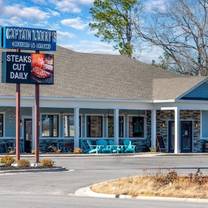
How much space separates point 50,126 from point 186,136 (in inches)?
379

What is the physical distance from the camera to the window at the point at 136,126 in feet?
158

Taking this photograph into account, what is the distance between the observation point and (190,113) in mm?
48125

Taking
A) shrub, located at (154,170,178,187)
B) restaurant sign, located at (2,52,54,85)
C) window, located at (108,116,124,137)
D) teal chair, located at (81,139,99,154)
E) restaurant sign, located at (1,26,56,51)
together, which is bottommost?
shrub, located at (154,170,178,187)

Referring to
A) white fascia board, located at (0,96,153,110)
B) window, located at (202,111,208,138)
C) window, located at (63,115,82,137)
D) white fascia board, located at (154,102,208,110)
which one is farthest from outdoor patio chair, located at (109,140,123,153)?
window, located at (202,111,208,138)

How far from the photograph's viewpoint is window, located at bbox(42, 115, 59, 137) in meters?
45.0

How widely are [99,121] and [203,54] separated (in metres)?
21.5

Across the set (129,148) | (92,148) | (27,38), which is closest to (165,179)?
(27,38)

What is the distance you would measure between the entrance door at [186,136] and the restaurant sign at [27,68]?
57.0ft

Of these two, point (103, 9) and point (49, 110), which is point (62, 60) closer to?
point (49, 110)

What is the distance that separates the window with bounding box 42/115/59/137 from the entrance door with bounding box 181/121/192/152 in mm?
8848

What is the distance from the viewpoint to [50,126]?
45.3m

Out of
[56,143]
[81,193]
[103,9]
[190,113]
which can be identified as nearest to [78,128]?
[56,143]

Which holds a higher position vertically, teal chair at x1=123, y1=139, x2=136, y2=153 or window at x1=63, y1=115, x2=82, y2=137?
window at x1=63, y1=115, x2=82, y2=137

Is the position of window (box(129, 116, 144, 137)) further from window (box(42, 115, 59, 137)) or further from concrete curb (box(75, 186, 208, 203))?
concrete curb (box(75, 186, 208, 203))
